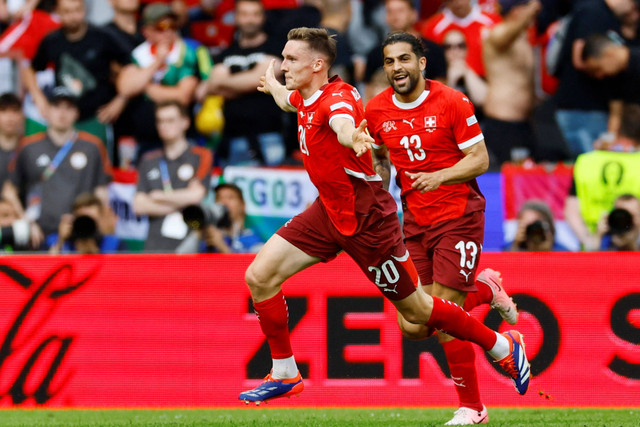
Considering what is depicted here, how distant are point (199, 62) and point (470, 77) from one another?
9.39ft

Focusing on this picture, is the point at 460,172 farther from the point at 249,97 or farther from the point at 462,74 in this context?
the point at 249,97

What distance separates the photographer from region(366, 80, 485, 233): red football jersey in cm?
709

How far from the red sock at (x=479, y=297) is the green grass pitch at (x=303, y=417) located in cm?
81

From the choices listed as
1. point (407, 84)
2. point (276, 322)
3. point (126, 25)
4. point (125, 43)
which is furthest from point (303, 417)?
point (126, 25)

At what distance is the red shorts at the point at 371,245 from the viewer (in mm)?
6574

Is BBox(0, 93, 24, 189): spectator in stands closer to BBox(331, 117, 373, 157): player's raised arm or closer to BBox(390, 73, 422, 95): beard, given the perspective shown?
BBox(390, 73, 422, 95): beard

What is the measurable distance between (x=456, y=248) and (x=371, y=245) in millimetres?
841

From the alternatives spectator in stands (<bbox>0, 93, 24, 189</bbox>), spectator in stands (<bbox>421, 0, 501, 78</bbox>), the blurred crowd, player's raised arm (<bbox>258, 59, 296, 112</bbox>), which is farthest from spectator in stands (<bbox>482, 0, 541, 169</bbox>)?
spectator in stands (<bbox>0, 93, 24, 189</bbox>)

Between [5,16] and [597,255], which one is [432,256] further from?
[5,16]

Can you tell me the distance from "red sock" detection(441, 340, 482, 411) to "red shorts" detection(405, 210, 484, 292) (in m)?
0.42

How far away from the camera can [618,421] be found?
7312mm

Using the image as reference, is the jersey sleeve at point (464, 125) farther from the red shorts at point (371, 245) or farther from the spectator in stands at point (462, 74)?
the spectator in stands at point (462, 74)

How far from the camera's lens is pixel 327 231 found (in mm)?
6695

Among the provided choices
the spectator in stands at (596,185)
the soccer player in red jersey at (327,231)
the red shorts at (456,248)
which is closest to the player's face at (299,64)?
the soccer player in red jersey at (327,231)
